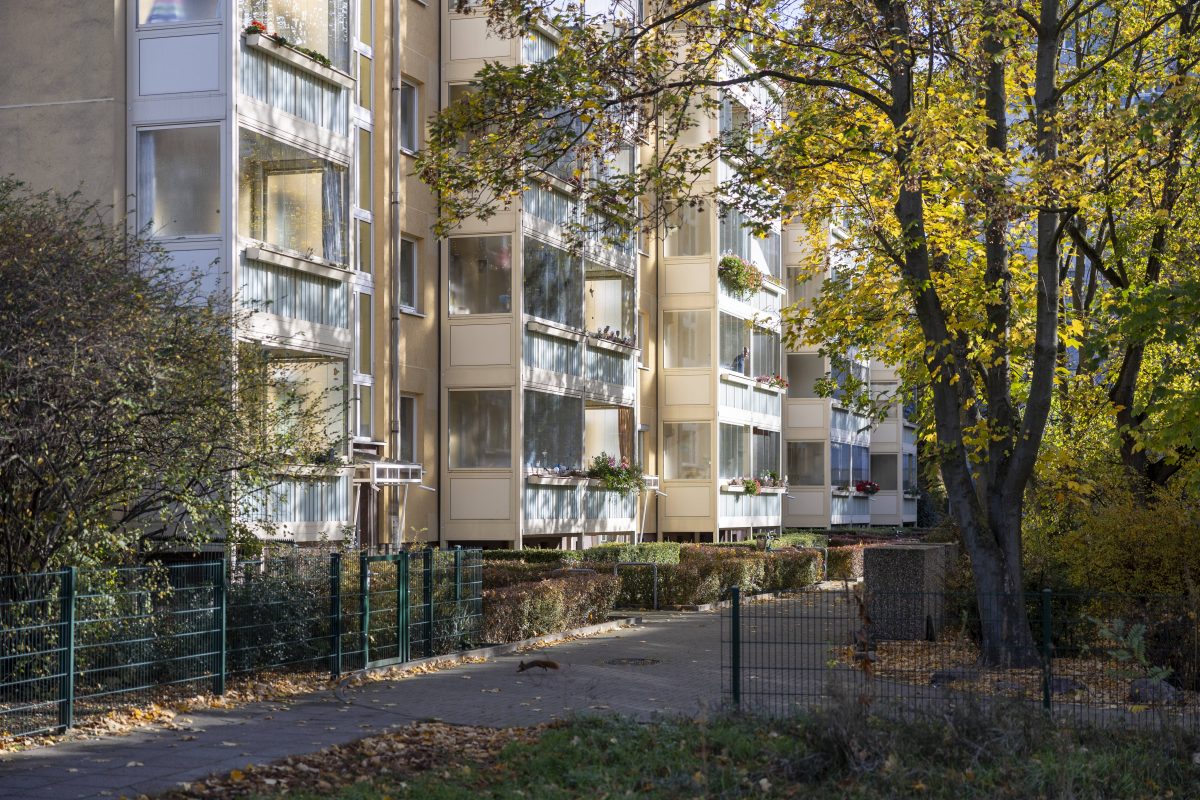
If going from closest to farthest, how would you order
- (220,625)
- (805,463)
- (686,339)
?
(220,625) < (686,339) < (805,463)

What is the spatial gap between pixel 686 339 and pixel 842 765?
1201 inches

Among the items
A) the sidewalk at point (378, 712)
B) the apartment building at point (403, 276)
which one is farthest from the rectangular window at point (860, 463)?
the sidewalk at point (378, 712)

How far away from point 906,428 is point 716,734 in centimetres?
6279

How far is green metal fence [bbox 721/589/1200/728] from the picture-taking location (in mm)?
12609

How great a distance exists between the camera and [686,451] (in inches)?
1609

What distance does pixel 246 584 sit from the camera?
15.8m

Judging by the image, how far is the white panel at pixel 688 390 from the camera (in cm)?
4066

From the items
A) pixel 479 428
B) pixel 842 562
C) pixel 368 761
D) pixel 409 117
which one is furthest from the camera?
pixel 842 562

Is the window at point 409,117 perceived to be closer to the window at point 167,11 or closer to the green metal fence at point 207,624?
the window at point 167,11

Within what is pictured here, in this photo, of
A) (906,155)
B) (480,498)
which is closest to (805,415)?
(480,498)

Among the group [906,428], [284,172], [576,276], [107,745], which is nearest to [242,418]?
[107,745]

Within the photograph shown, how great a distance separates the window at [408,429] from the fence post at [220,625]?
14.3 meters

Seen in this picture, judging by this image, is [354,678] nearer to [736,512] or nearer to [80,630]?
[80,630]

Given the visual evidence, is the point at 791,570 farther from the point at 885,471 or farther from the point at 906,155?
the point at 885,471
